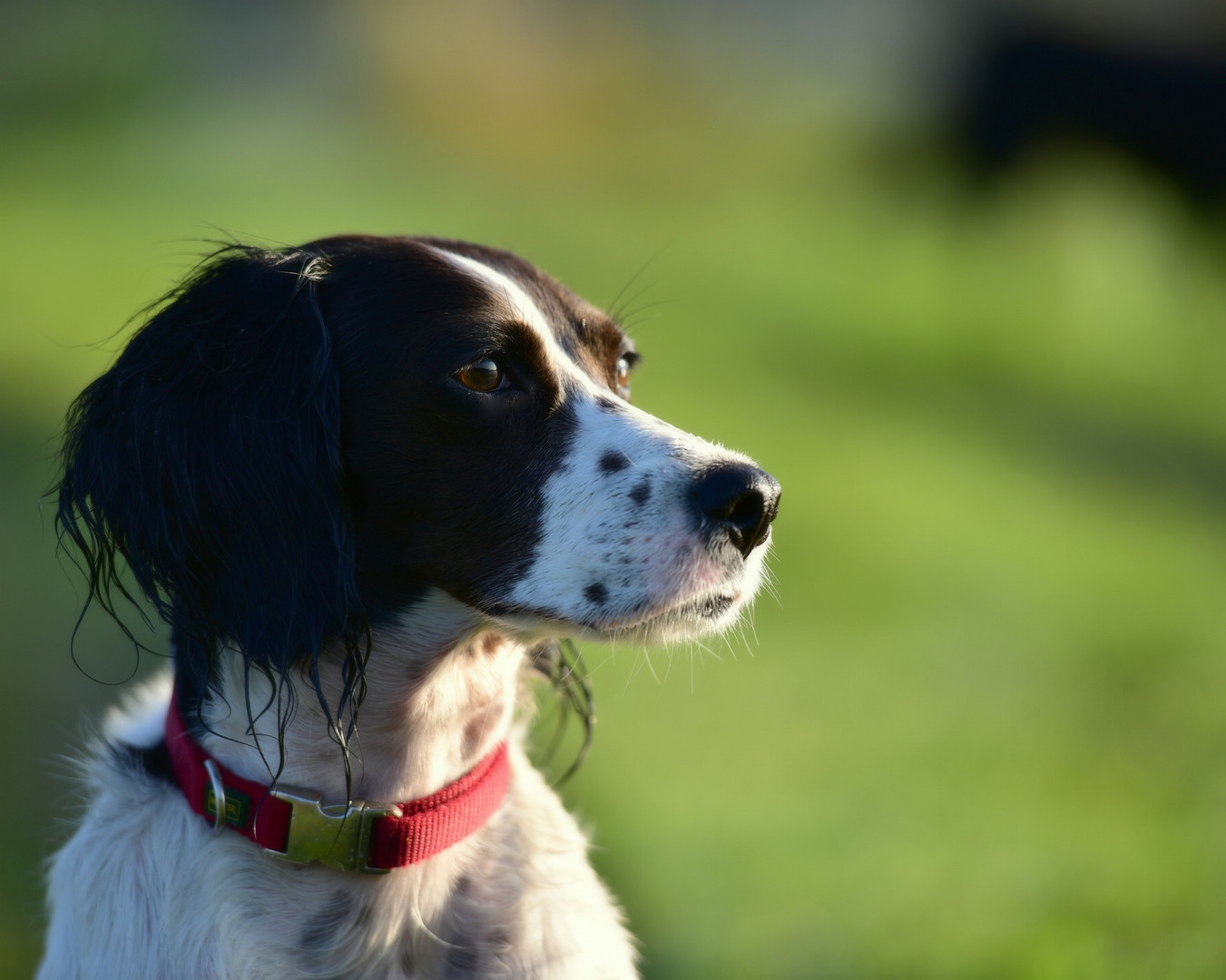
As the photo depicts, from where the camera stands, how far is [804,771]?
5.27m

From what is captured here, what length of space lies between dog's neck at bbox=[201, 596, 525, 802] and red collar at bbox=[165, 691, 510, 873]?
0.16 ft

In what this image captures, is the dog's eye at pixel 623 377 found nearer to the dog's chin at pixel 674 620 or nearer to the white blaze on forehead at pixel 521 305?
the white blaze on forehead at pixel 521 305

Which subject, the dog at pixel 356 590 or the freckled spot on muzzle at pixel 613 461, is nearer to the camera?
the dog at pixel 356 590

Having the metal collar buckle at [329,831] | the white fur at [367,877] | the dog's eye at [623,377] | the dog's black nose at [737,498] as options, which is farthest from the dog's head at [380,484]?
the dog's eye at [623,377]

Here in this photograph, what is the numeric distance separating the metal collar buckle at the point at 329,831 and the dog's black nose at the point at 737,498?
86cm

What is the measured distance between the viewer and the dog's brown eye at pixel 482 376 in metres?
2.34

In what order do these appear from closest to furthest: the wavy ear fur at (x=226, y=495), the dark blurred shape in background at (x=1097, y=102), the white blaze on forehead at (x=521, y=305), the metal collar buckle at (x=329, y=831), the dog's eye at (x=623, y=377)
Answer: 1. the metal collar buckle at (x=329, y=831)
2. the wavy ear fur at (x=226, y=495)
3. the white blaze on forehead at (x=521, y=305)
4. the dog's eye at (x=623, y=377)
5. the dark blurred shape in background at (x=1097, y=102)

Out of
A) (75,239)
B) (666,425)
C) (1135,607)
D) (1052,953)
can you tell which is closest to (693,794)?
(1052,953)

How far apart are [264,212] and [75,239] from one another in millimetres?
1964

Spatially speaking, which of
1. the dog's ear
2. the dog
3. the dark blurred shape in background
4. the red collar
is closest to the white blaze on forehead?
the dog

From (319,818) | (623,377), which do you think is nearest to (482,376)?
(623,377)

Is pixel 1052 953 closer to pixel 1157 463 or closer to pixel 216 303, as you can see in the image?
pixel 216 303

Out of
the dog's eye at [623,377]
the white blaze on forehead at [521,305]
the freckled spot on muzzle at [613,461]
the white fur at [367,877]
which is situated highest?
the white blaze on forehead at [521,305]

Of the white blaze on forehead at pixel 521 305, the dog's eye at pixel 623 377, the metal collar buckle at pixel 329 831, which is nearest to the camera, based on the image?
the metal collar buckle at pixel 329 831
